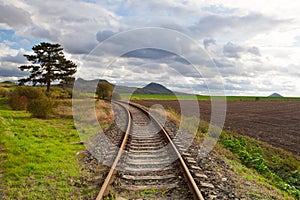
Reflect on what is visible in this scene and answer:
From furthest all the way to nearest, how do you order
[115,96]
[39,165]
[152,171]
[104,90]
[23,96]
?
1. [115,96]
2. [104,90]
3. [23,96]
4. [39,165]
5. [152,171]

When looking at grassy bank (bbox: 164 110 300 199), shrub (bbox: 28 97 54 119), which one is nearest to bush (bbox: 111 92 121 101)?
shrub (bbox: 28 97 54 119)

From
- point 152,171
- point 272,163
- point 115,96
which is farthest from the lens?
point 115,96

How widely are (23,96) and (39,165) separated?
15763 millimetres

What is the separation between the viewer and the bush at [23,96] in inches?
824

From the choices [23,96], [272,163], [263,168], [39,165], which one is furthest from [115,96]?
[39,165]

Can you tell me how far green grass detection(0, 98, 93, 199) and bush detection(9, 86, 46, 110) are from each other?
948cm

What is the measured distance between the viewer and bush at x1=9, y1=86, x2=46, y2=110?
68.7 feet

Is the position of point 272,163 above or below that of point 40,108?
below

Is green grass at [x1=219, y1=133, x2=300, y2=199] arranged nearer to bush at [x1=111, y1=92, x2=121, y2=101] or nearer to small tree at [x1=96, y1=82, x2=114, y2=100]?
small tree at [x1=96, y1=82, x2=114, y2=100]

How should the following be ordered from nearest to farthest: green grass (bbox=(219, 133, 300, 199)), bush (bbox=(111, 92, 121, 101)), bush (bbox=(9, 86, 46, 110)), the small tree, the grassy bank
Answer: the grassy bank < green grass (bbox=(219, 133, 300, 199)) < bush (bbox=(9, 86, 46, 110)) < the small tree < bush (bbox=(111, 92, 121, 101))

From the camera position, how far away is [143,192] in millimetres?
→ 5613

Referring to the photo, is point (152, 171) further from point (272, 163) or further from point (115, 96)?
point (115, 96)

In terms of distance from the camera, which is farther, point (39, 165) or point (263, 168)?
point (263, 168)

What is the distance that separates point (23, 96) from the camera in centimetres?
2152
